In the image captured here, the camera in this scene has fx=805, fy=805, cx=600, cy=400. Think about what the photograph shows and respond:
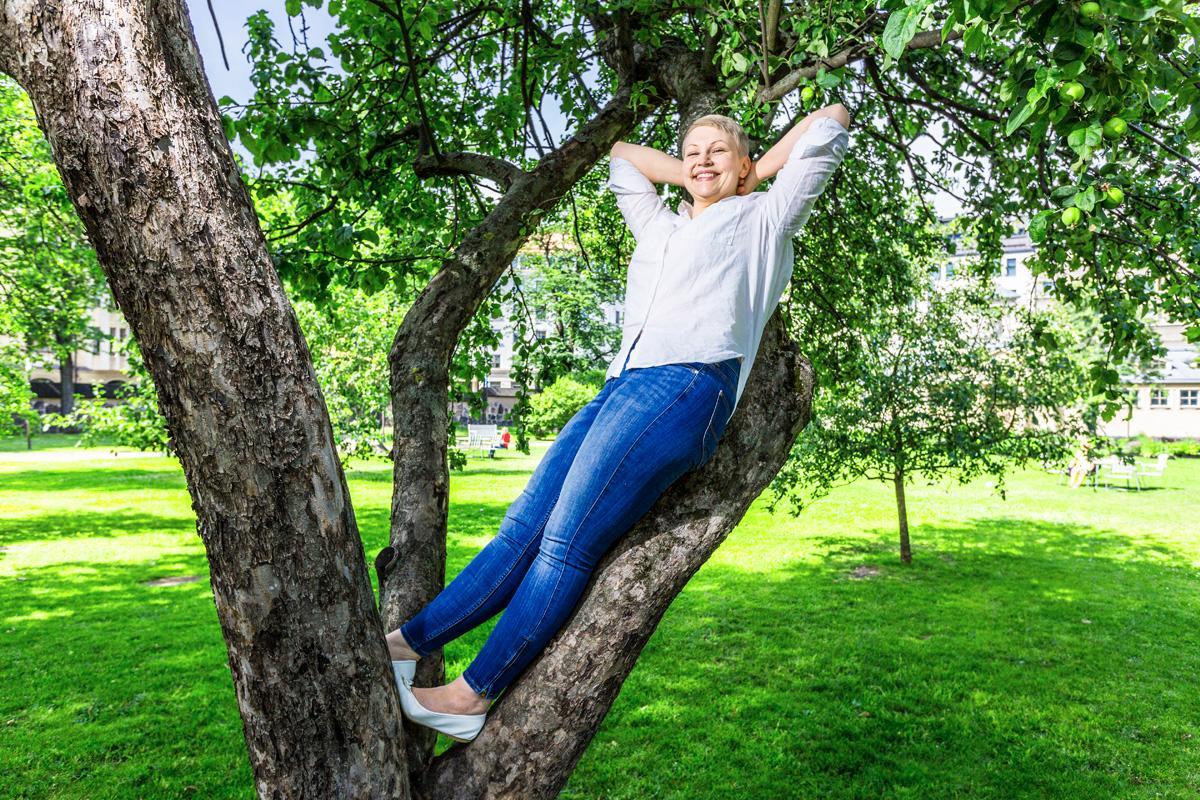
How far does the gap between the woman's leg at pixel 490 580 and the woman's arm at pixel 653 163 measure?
117 cm

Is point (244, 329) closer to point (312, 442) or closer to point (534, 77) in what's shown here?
point (312, 442)

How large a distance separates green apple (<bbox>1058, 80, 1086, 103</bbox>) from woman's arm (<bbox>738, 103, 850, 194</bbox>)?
64 cm

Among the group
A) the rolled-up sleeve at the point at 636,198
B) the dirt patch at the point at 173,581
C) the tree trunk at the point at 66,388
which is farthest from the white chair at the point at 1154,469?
the tree trunk at the point at 66,388

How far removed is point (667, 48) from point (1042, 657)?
22.2 ft

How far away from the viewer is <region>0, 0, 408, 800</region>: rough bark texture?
148 cm

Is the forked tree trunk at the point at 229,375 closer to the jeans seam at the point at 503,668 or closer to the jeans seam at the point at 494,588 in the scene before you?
the jeans seam at the point at 503,668

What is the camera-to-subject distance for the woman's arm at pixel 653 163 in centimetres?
284

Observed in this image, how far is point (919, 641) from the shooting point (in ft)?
26.7

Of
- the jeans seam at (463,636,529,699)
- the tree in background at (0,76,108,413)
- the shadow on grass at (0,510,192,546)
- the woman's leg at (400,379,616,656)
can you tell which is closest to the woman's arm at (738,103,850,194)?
the woman's leg at (400,379,616,656)

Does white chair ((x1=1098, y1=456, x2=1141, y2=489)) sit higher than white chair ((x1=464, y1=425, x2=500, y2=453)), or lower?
lower

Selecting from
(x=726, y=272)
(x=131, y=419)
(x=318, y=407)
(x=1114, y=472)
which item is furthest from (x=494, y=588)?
(x=1114, y=472)

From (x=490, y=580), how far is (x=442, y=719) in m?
0.35

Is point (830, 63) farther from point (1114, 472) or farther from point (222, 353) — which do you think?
point (1114, 472)

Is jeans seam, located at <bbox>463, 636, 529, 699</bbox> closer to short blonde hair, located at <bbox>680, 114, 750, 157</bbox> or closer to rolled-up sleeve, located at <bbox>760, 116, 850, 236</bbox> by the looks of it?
rolled-up sleeve, located at <bbox>760, 116, 850, 236</bbox>
